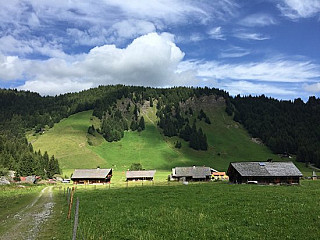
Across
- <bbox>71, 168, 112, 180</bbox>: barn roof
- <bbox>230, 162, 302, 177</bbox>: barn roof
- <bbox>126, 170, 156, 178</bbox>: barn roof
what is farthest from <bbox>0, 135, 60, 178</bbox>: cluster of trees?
<bbox>230, 162, 302, 177</bbox>: barn roof

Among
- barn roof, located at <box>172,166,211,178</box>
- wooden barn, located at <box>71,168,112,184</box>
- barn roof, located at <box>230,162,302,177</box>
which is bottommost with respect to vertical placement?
wooden barn, located at <box>71,168,112,184</box>

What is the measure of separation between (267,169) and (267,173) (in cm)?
174

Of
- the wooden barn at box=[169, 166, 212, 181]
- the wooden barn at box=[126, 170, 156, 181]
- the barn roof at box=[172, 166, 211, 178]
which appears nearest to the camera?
the wooden barn at box=[169, 166, 212, 181]

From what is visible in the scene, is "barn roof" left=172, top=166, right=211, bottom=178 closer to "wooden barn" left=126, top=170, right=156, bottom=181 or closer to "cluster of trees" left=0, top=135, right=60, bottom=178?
"wooden barn" left=126, top=170, right=156, bottom=181

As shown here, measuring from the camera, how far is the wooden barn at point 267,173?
76750 mm

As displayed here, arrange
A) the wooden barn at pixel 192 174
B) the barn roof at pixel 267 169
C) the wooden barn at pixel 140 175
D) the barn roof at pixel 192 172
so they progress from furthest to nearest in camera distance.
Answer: the wooden barn at pixel 140 175, the barn roof at pixel 192 172, the wooden barn at pixel 192 174, the barn roof at pixel 267 169

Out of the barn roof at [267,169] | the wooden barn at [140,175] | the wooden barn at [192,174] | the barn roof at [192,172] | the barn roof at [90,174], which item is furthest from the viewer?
the wooden barn at [140,175]

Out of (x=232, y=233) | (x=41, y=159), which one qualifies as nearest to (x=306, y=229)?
(x=232, y=233)

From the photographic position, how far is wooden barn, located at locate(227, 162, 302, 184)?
76750mm

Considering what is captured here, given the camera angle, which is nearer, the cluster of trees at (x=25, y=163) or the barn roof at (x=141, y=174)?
the cluster of trees at (x=25, y=163)

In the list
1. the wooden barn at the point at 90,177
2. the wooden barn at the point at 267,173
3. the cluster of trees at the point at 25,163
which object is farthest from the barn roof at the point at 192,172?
the cluster of trees at the point at 25,163

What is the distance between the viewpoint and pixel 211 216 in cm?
2127

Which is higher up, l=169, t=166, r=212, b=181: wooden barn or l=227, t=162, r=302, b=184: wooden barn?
l=227, t=162, r=302, b=184: wooden barn

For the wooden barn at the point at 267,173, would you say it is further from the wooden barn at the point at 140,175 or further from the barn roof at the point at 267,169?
the wooden barn at the point at 140,175
